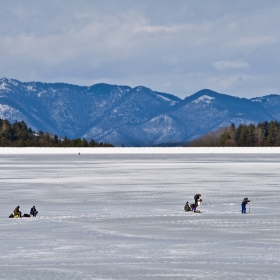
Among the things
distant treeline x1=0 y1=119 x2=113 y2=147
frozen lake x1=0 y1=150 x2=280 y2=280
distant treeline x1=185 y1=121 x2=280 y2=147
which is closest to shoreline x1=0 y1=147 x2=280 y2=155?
distant treeline x1=0 y1=119 x2=113 y2=147

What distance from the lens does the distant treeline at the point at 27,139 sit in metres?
134

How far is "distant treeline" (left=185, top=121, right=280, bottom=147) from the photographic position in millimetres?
142000

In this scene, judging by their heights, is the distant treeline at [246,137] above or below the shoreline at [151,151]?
above

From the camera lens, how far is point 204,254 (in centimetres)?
1349

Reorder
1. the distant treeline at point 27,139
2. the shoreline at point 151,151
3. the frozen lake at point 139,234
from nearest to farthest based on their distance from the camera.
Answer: the frozen lake at point 139,234
the shoreline at point 151,151
the distant treeline at point 27,139

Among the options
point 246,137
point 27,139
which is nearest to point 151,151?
point 246,137

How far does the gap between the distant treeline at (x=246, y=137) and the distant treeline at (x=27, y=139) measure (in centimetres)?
2141

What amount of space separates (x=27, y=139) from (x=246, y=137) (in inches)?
1738

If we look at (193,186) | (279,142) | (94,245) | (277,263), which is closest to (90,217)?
(94,245)

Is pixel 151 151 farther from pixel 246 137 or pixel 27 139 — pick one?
pixel 27 139

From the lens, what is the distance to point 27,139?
470 ft

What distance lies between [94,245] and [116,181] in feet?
59.0

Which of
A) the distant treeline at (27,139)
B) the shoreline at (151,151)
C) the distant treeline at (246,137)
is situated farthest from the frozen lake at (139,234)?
the distant treeline at (246,137)

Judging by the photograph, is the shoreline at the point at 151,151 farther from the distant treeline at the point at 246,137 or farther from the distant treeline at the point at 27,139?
the distant treeline at the point at 246,137
